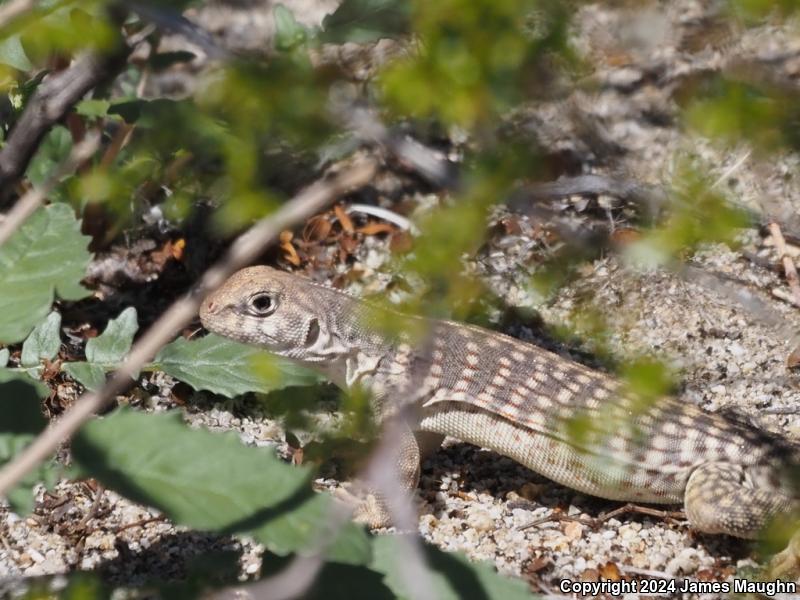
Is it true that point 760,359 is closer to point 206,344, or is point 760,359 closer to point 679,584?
point 679,584

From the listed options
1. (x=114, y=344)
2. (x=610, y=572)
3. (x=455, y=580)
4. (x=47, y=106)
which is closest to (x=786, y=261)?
(x=610, y=572)

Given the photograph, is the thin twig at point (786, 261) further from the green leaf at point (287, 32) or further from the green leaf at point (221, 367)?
the green leaf at point (287, 32)

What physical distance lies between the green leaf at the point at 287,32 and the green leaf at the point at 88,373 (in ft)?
4.01

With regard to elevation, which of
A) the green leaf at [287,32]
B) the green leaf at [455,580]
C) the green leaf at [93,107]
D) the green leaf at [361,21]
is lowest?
the green leaf at [93,107]

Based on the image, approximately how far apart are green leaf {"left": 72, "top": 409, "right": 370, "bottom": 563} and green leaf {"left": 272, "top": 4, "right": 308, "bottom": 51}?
132cm

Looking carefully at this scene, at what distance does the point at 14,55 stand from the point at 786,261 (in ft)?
9.75

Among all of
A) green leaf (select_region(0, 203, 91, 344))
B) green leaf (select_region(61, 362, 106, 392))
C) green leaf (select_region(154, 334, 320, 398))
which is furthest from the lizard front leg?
green leaf (select_region(0, 203, 91, 344))

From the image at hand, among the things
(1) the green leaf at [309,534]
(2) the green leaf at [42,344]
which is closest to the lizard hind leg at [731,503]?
(1) the green leaf at [309,534]

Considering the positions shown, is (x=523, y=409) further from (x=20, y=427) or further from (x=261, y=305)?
(x=20, y=427)

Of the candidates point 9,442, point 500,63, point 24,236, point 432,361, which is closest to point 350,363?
point 432,361

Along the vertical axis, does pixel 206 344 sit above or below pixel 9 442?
below

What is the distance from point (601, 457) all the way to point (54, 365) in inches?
77.4

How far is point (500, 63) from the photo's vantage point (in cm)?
218

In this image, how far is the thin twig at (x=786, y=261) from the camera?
4.25 m
